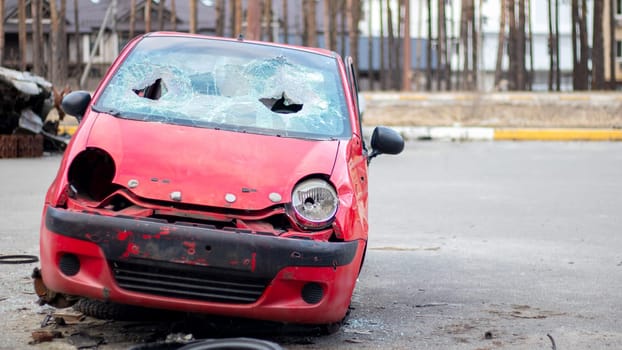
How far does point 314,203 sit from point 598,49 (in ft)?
113

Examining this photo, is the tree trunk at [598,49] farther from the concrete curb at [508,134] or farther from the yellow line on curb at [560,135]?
the yellow line on curb at [560,135]

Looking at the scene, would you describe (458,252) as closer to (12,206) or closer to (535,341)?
(535,341)

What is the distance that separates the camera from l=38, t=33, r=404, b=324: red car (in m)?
4.49

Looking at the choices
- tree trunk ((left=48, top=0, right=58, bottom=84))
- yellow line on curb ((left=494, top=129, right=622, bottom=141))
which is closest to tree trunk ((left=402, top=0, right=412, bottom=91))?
tree trunk ((left=48, top=0, right=58, bottom=84))

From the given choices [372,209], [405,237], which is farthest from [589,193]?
[405,237]

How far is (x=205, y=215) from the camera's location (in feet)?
15.1

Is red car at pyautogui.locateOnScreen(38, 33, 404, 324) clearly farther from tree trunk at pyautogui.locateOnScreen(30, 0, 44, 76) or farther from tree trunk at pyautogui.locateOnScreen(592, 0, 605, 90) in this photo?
tree trunk at pyautogui.locateOnScreen(30, 0, 44, 76)

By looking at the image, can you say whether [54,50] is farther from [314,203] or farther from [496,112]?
[314,203]

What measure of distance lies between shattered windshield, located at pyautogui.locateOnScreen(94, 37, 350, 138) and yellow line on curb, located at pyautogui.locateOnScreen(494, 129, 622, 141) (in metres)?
17.3

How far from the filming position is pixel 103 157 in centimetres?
493

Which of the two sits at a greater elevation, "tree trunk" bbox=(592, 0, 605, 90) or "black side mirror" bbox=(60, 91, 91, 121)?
"black side mirror" bbox=(60, 91, 91, 121)

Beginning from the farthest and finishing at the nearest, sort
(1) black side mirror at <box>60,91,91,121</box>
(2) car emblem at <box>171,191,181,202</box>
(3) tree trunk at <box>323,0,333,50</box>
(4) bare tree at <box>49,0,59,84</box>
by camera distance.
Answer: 1. (3) tree trunk at <box>323,0,333,50</box>
2. (4) bare tree at <box>49,0,59,84</box>
3. (1) black side mirror at <box>60,91,91,121</box>
4. (2) car emblem at <box>171,191,181,202</box>

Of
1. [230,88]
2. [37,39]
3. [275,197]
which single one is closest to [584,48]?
[37,39]

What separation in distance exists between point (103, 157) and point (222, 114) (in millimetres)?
763
